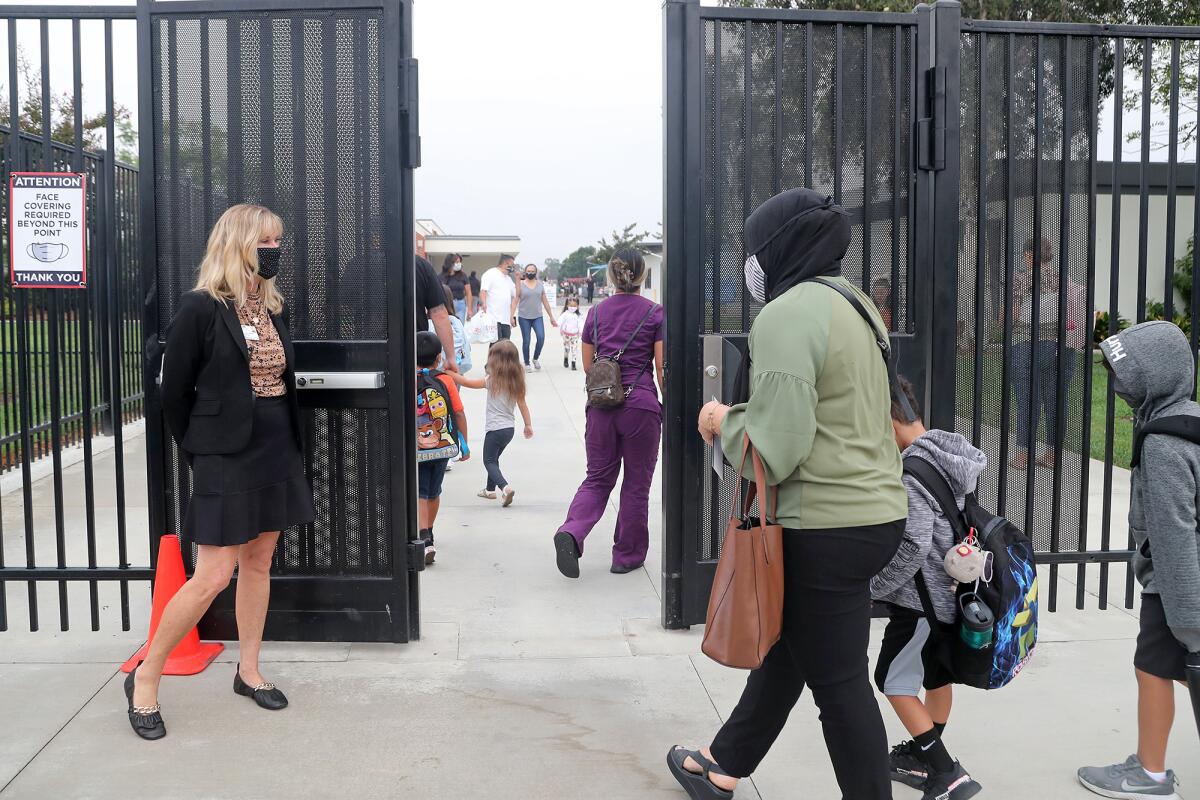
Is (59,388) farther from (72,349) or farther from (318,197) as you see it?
(72,349)

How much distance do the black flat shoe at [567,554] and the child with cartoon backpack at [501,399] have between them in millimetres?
1661

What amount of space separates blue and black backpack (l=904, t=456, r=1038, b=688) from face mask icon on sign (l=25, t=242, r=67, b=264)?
12.0 ft

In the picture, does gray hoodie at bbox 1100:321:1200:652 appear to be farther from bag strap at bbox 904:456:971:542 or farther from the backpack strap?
bag strap at bbox 904:456:971:542

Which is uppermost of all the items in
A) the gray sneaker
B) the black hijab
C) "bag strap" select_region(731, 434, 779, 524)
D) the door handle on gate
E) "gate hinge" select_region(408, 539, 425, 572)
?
the black hijab

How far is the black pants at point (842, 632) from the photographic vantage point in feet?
9.60

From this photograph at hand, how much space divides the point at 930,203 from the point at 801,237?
7.88 feet

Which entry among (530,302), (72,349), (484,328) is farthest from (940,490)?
(530,302)

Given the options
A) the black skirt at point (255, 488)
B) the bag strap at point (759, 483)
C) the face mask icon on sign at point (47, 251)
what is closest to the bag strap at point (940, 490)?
the bag strap at point (759, 483)

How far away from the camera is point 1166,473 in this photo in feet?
10.7

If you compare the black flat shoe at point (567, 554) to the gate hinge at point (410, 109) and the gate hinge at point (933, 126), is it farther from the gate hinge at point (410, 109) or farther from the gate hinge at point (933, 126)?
the gate hinge at point (933, 126)

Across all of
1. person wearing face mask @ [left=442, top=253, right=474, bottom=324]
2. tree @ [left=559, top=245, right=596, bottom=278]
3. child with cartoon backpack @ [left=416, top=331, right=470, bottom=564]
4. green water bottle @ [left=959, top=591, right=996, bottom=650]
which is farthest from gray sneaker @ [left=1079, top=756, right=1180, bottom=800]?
tree @ [left=559, top=245, right=596, bottom=278]

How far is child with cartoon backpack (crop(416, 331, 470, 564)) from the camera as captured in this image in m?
6.11

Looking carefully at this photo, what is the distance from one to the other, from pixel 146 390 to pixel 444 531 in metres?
2.71

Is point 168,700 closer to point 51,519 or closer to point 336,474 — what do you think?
point 336,474
